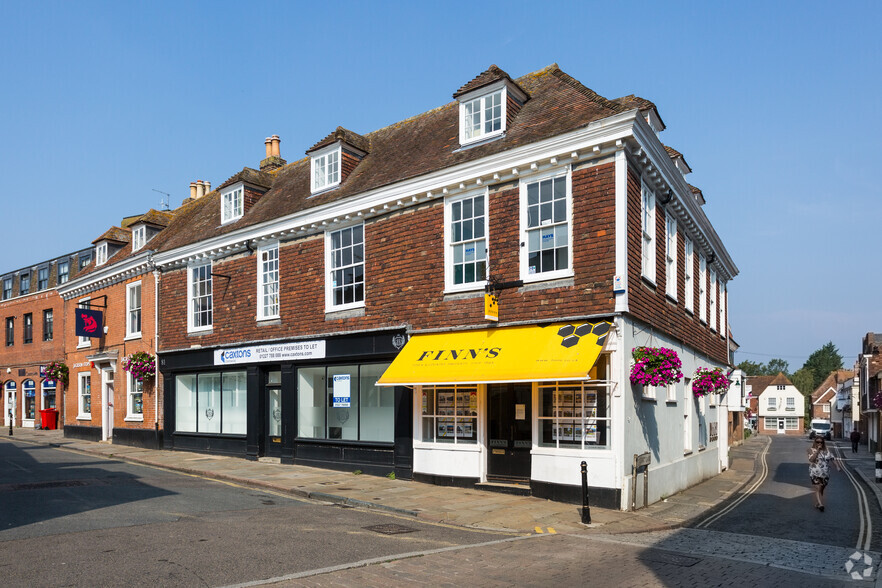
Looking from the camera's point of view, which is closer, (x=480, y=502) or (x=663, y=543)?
(x=663, y=543)

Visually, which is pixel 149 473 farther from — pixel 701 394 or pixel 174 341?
pixel 701 394

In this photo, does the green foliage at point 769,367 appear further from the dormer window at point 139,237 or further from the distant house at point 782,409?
the dormer window at point 139,237

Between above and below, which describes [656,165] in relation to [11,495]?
above

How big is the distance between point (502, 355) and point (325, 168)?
31.2ft

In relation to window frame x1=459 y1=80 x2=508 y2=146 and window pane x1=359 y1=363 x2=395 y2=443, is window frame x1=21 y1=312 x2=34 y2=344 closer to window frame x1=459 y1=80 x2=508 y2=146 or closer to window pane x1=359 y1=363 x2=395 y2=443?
window pane x1=359 y1=363 x2=395 y2=443

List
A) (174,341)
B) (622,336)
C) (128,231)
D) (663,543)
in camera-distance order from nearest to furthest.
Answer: (663,543), (622,336), (174,341), (128,231)

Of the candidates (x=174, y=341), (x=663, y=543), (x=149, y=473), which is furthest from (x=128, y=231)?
(x=663, y=543)

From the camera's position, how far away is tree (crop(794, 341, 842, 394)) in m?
162

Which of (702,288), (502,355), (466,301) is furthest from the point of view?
(702,288)

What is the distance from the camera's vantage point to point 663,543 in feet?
35.6

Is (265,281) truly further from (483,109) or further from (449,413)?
(483,109)

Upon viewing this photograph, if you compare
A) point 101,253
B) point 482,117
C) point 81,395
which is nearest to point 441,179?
point 482,117

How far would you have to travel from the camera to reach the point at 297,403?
19938 millimetres

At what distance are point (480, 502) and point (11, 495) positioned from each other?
9075 millimetres
